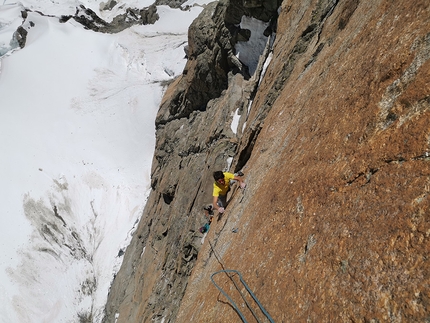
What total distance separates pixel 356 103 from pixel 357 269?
9.43 ft

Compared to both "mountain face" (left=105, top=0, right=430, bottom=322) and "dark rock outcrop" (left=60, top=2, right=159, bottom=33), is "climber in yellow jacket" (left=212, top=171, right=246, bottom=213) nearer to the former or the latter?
"mountain face" (left=105, top=0, right=430, bottom=322)

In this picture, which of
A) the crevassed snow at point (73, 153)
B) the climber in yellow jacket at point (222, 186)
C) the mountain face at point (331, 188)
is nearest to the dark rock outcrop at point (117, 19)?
the crevassed snow at point (73, 153)

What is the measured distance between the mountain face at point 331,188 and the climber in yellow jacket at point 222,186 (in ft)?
1.04

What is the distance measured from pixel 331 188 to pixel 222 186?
5.21 meters

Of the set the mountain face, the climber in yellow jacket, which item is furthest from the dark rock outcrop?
the climber in yellow jacket

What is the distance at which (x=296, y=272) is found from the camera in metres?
5.04

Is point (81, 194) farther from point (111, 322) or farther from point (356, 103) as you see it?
point (356, 103)

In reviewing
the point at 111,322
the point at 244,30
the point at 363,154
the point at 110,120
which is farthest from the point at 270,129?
the point at 110,120

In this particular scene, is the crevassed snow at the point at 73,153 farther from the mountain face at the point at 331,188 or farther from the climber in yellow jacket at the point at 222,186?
the climber in yellow jacket at the point at 222,186

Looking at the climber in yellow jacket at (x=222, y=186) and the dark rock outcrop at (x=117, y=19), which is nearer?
the climber in yellow jacket at (x=222, y=186)

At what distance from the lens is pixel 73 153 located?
31.1m

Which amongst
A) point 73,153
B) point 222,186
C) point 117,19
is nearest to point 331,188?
point 222,186

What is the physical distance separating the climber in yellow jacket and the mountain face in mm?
318

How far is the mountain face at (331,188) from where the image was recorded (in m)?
3.82
